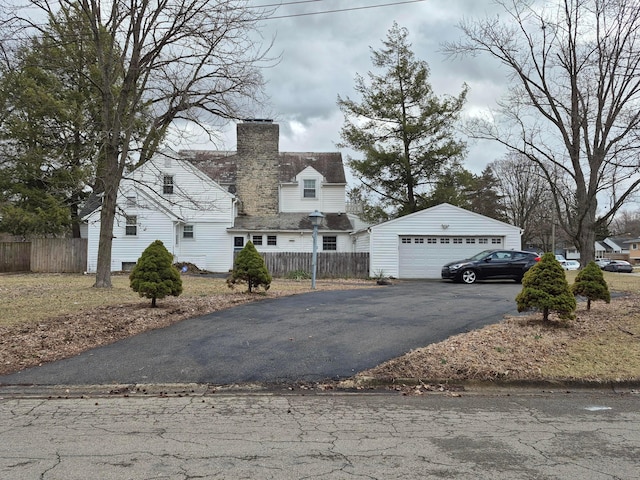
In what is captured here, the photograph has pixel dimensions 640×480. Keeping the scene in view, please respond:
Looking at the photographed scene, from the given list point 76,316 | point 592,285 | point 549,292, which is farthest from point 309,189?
point 549,292

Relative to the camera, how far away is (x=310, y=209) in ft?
102

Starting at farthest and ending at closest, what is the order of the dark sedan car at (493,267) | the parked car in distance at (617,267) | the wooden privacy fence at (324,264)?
the parked car in distance at (617,267), the wooden privacy fence at (324,264), the dark sedan car at (493,267)

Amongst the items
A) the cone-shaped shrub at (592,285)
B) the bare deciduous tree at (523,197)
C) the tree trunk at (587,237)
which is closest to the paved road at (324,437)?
the cone-shaped shrub at (592,285)

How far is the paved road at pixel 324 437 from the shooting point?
3832mm

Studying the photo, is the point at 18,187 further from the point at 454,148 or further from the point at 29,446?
the point at 29,446

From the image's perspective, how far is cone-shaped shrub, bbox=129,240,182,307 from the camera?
10.8 meters

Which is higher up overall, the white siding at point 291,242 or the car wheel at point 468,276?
the white siding at point 291,242

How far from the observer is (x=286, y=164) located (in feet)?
107

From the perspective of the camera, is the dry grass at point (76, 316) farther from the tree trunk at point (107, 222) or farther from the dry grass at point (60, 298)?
the tree trunk at point (107, 222)

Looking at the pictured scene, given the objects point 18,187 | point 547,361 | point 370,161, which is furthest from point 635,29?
point 18,187

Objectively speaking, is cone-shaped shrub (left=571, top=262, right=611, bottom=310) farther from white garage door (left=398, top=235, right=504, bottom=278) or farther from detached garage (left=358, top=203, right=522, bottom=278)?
white garage door (left=398, top=235, right=504, bottom=278)

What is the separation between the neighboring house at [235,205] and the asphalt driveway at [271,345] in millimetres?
13991

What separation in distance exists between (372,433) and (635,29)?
17.0 metres

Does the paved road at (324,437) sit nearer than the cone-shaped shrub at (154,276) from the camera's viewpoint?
Yes
